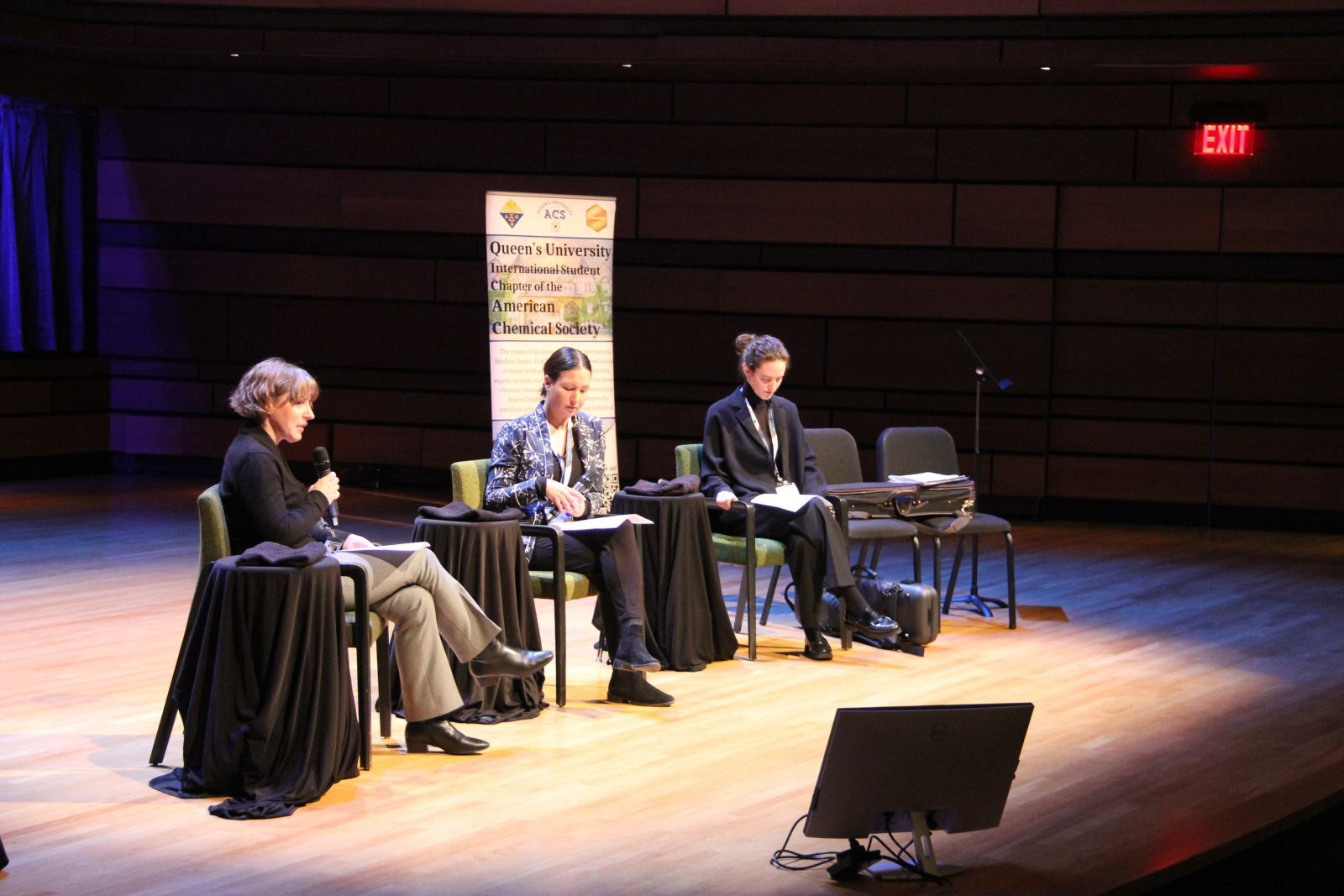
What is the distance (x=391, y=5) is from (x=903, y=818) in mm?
6916

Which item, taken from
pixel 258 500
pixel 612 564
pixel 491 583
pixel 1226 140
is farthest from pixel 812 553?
pixel 1226 140

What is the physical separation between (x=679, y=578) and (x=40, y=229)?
678 centimetres

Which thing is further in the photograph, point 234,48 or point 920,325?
point 920,325

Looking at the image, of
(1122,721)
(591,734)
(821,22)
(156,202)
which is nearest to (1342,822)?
(1122,721)

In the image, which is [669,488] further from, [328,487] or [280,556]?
[280,556]

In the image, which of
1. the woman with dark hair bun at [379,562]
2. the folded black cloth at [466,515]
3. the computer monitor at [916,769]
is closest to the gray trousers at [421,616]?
the woman with dark hair bun at [379,562]

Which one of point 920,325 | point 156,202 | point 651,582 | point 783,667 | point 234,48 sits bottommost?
point 783,667

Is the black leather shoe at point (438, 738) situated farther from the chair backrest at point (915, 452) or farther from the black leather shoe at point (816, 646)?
the chair backrest at point (915, 452)

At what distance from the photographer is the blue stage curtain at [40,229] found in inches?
399

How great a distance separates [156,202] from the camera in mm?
10594

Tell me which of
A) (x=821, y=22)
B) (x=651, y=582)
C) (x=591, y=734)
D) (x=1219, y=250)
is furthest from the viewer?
(x=1219, y=250)

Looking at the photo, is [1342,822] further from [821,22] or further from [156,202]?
[156,202]

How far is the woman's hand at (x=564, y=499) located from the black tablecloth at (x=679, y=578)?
32 centimetres

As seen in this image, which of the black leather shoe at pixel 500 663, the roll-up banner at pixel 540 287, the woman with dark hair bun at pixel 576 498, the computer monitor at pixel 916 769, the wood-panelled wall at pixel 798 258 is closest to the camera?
the computer monitor at pixel 916 769
